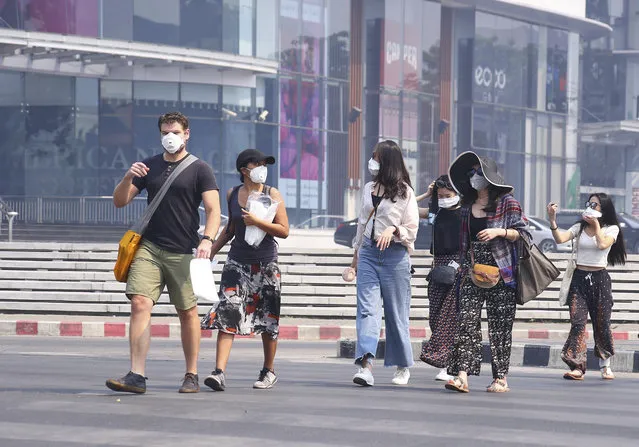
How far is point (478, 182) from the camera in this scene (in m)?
9.68

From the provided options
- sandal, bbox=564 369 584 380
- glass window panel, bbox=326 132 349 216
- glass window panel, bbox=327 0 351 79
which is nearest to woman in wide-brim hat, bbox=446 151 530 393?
sandal, bbox=564 369 584 380

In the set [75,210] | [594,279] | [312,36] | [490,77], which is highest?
[312,36]

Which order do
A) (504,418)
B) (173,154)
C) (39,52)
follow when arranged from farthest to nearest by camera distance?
(39,52), (173,154), (504,418)

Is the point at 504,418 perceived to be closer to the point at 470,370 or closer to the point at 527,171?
the point at 470,370

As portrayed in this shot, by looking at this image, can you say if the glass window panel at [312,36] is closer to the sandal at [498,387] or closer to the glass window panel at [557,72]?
the glass window panel at [557,72]

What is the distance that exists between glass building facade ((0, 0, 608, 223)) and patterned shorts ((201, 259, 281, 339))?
3196 cm

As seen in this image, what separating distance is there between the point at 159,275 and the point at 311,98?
42493mm

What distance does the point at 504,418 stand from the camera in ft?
26.4

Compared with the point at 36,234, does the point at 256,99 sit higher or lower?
higher

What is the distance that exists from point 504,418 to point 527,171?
5697 centimetres

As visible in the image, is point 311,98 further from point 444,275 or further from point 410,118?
point 444,275

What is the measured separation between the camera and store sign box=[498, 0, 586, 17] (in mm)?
61500

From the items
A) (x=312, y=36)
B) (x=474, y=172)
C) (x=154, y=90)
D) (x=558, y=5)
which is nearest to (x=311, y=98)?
(x=312, y=36)

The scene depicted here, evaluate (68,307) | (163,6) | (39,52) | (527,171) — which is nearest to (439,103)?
(527,171)
